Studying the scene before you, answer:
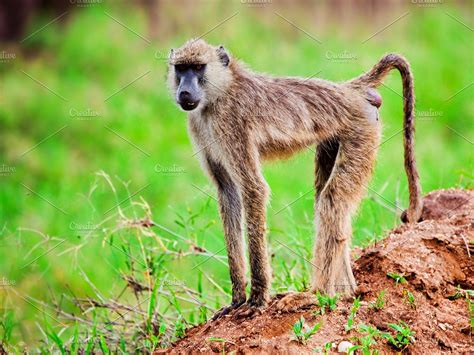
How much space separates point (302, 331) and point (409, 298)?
2.74 ft

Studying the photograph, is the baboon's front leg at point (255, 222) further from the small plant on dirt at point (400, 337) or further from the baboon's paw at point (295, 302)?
the small plant on dirt at point (400, 337)

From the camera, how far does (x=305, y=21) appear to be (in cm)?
1582

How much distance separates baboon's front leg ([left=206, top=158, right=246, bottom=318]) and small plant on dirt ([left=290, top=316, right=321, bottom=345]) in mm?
874

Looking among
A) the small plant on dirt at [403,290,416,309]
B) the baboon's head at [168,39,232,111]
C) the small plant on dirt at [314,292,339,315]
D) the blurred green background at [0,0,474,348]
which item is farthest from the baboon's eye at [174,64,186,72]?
the blurred green background at [0,0,474,348]

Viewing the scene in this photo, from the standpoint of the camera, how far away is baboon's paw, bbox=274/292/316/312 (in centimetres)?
563

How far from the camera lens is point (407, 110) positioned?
666cm

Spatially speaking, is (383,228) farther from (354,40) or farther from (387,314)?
(354,40)

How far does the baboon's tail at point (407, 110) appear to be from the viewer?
661 cm

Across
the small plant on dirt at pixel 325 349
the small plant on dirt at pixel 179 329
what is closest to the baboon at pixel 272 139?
the small plant on dirt at pixel 179 329

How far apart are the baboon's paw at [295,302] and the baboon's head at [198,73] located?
1.62 m

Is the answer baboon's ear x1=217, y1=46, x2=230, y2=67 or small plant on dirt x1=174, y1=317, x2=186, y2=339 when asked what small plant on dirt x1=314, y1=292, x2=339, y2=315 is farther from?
baboon's ear x1=217, y1=46, x2=230, y2=67

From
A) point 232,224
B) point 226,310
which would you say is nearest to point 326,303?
point 226,310

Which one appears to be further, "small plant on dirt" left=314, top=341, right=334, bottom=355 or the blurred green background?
the blurred green background

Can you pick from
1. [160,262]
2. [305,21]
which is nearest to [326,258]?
[160,262]
